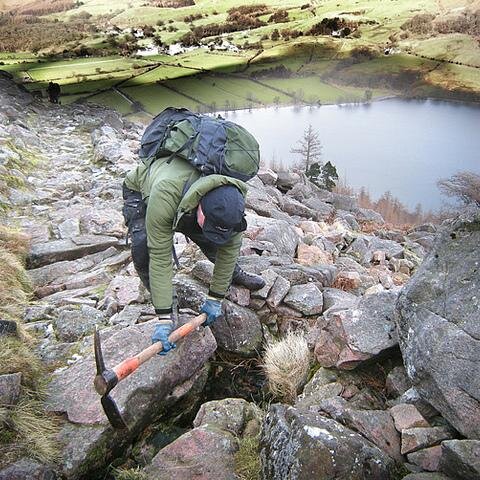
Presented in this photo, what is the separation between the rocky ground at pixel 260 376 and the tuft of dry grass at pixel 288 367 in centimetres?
15

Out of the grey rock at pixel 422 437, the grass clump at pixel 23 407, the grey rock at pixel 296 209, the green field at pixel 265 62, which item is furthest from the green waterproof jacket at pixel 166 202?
the green field at pixel 265 62

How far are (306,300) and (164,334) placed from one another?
2.34 m

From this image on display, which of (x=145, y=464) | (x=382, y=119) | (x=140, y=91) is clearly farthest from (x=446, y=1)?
(x=145, y=464)

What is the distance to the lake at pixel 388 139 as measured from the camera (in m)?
15.6

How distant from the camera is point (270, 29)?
20406 mm

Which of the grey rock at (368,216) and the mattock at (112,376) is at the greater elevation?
the mattock at (112,376)

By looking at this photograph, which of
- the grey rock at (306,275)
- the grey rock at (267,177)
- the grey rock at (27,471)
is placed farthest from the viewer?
the grey rock at (267,177)

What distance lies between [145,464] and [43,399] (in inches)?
48.6

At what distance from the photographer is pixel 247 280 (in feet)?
19.5

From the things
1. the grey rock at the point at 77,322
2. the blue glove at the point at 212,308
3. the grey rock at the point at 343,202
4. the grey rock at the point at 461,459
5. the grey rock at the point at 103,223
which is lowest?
the grey rock at the point at 343,202

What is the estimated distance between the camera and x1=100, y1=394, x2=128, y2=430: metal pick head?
12.7 ft

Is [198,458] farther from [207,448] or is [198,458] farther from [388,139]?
[388,139]

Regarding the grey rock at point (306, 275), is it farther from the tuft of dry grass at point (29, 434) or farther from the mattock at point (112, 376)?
the tuft of dry grass at point (29, 434)

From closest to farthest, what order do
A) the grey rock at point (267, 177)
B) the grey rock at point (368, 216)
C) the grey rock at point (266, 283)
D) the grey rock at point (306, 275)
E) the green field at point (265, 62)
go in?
the grey rock at point (266, 283), the grey rock at point (306, 275), the grey rock at point (267, 177), the green field at point (265, 62), the grey rock at point (368, 216)
